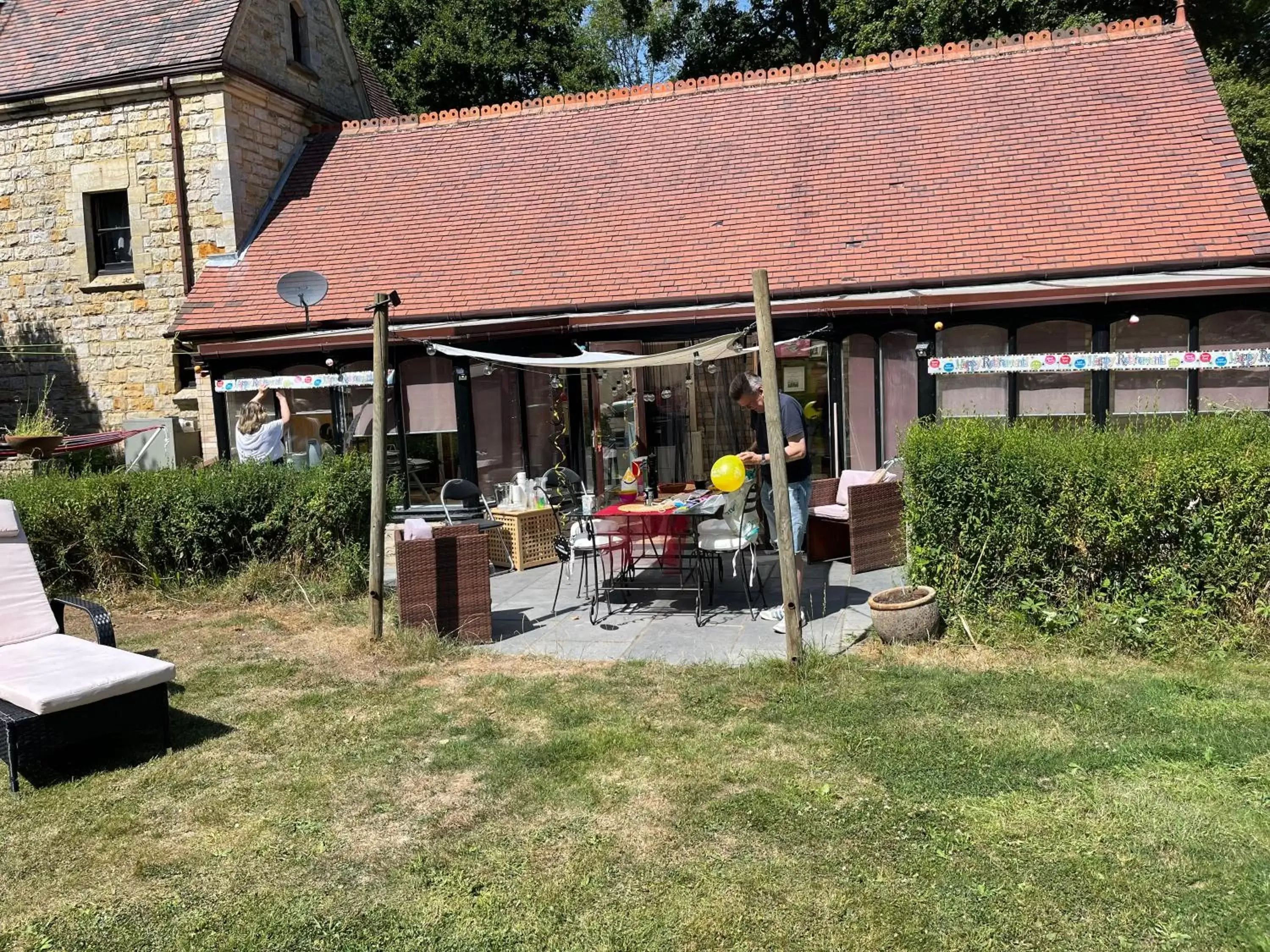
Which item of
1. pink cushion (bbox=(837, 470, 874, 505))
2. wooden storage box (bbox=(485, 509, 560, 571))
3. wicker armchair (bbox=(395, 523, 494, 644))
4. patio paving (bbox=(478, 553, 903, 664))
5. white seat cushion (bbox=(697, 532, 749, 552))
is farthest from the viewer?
wooden storage box (bbox=(485, 509, 560, 571))

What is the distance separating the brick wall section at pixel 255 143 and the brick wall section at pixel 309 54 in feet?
1.13

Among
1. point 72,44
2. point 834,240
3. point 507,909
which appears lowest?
point 507,909

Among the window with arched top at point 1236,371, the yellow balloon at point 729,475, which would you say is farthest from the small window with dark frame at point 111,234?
the window with arched top at point 1236,371

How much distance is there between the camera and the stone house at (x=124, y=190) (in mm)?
13703

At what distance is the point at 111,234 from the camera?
46.8ft

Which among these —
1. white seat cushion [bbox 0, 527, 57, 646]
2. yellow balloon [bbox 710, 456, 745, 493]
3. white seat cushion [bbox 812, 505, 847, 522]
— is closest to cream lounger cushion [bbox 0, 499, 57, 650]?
white seat cushion [bbox 0, 527, 57, 646]

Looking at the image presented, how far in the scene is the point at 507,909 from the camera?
3.22 meters

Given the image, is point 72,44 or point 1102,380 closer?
point 1102,380

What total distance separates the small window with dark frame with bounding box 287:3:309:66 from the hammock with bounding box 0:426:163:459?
7.07 metres

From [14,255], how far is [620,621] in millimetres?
12664

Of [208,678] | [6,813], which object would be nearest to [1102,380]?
[208,678]

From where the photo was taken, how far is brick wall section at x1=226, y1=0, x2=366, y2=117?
14.2 metres

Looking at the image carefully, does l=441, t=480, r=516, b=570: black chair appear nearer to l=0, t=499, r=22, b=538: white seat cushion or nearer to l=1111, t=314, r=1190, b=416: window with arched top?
l=0, t=499, r=22, b=538: white seat cushion

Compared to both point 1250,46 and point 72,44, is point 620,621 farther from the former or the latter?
point 1250,46
